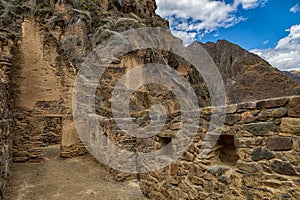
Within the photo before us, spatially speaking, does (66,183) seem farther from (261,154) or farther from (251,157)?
(261,154)

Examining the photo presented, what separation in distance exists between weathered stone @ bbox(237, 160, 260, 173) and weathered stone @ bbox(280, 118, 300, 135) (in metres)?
0.51

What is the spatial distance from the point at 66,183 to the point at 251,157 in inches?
172

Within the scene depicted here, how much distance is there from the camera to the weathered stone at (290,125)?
6.50 ft

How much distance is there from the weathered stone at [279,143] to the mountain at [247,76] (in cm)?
1872

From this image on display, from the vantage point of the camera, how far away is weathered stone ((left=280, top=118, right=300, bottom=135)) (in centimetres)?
198

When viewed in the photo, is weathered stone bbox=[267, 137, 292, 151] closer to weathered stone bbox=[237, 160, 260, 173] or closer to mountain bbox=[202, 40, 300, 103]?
weathered stone bbox=[237, 160, 260, 173]

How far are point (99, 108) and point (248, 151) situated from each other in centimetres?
688

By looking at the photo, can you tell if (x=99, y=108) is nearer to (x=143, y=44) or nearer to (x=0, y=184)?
(x=0, y=184)

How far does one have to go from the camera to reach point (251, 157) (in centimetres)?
232

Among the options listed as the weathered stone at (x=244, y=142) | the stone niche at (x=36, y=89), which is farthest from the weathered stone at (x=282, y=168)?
the stone niche at (x=36, y=89)

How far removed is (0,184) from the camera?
3613 millimetres

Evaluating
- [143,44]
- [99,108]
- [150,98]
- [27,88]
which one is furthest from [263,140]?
[143,44]

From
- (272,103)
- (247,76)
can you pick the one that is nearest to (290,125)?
(272,103)

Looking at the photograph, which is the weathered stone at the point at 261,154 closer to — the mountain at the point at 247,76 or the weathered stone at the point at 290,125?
the weathered stone at the point at 290,125
